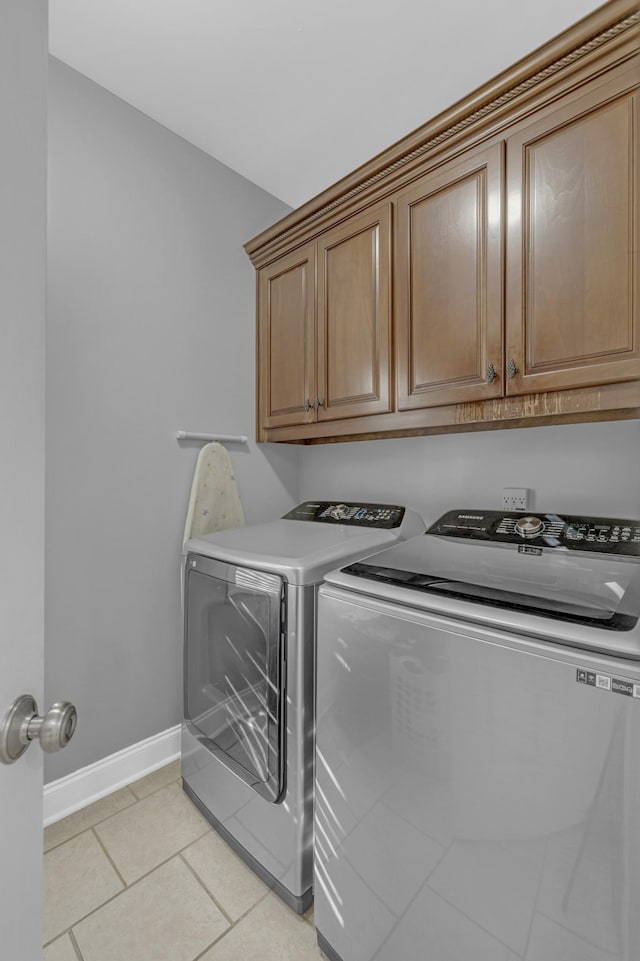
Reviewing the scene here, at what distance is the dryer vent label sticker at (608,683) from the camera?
72 cm

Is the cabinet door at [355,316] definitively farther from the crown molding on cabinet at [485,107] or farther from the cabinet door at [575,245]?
the cabinet door at [575,245]

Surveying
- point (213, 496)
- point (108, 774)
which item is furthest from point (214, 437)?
point (108, 774)

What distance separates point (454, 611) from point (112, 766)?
164 centimetres

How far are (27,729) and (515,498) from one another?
5.44ft

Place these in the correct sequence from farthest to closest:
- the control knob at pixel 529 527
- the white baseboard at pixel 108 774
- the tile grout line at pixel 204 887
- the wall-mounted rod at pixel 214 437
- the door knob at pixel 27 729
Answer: the wall-mounted rod at pixel 214 437
the white baseboard at pixel 108 774
the control knob at pixel 529 527
the tile grout line at pixel 204 887
the door knob at pixel 27 729

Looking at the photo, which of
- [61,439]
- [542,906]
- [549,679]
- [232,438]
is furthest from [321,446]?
[542,906]

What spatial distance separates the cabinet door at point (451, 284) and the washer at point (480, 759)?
65 centimetres

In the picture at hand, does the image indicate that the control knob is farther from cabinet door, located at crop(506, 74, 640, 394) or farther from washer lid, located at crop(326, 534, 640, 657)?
cabinet door, located at crop(506, 74, 640, 394)

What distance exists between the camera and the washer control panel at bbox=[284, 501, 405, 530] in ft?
6.09

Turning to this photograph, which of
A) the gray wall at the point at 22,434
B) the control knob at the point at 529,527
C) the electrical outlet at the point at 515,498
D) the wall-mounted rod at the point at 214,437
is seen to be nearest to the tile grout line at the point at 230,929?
the gray wall at the point at 22,434

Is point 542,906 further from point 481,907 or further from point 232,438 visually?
point 232,438

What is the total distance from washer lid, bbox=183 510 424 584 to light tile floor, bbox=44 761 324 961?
38.7 inches

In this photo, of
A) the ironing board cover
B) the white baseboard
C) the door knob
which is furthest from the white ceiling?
the white baseboard

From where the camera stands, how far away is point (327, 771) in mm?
1184
